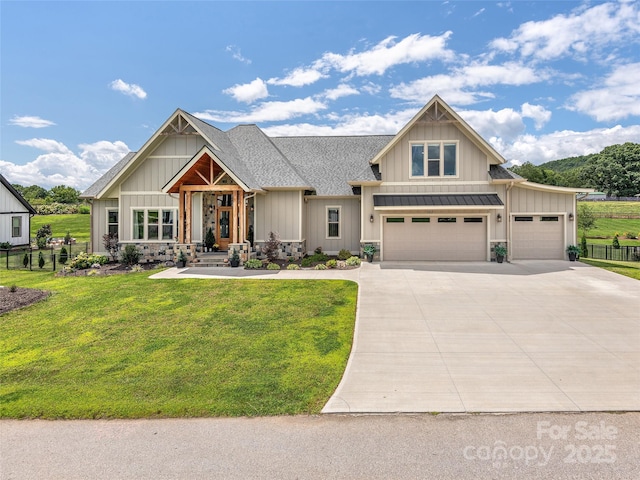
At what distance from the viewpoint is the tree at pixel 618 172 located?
8431 cm

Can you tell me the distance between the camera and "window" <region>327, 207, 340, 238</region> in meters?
20.1

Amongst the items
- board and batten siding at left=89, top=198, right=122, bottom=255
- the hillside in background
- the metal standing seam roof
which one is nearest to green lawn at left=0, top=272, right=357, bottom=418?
the metal standing seam roof

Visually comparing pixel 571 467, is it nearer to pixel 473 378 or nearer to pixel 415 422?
pixel 415 422

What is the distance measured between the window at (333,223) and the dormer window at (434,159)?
14.9ft

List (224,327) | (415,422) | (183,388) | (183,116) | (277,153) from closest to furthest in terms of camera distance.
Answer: (415,422), (183,388), (224,327), (183,116), (277,153)

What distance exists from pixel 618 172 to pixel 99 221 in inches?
4168

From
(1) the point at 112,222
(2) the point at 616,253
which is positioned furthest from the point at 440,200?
(1) the point at 112,222

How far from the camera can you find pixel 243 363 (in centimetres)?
643

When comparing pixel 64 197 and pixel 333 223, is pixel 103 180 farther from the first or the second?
pixel 64 197

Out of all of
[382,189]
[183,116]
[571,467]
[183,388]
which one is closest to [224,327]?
[183,388]

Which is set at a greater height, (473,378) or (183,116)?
(183,116)

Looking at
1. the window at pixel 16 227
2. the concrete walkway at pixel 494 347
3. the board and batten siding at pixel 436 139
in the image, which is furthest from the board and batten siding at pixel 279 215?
the window at pixel 16 227

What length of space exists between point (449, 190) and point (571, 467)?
15677 millimetres

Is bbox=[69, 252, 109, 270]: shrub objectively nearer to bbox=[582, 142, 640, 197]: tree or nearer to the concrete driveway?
the concrete driveway
